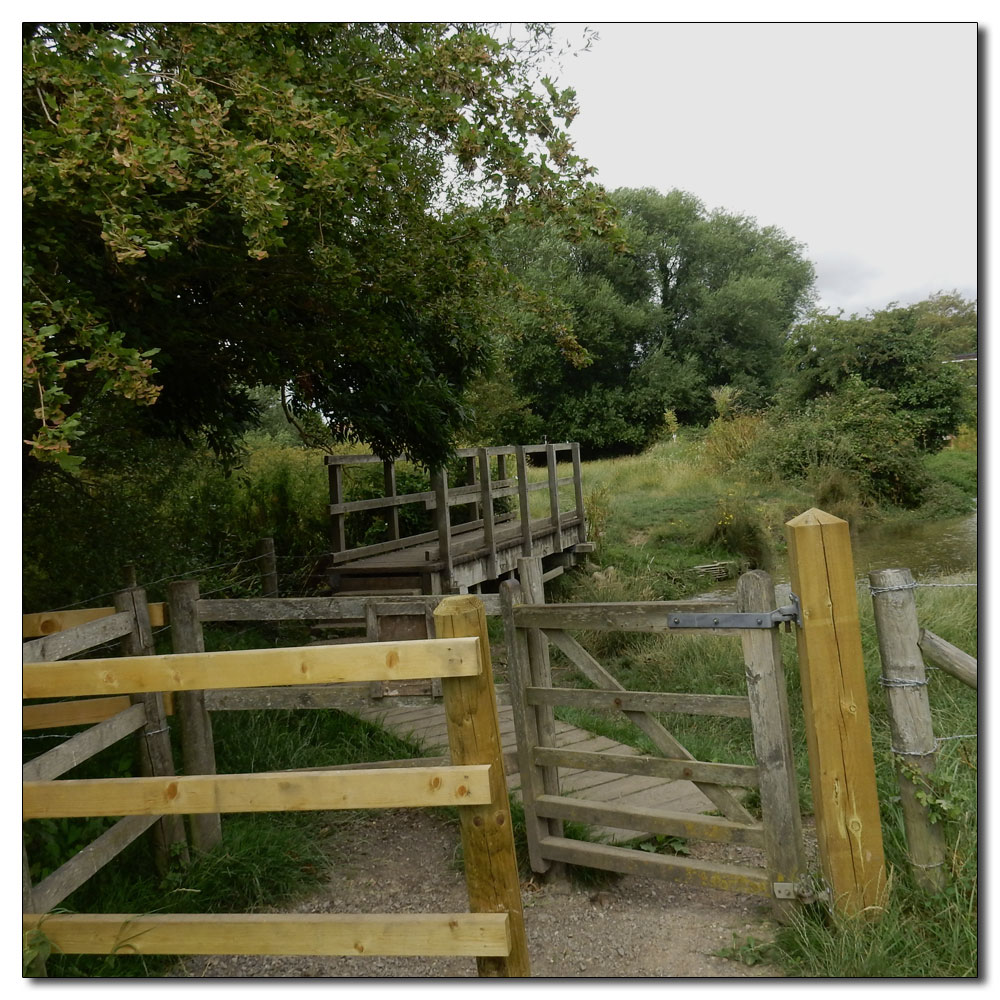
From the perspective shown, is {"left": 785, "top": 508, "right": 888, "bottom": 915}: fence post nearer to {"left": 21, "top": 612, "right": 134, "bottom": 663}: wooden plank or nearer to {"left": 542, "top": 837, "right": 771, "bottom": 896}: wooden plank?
{"left": 542, "top": 837, "right": 771, "bottom": 896}: wooden plank

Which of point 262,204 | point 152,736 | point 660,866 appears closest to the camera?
point 262,204

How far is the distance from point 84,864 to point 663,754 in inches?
75.6

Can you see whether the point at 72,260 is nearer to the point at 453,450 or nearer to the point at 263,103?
the point at 263,103

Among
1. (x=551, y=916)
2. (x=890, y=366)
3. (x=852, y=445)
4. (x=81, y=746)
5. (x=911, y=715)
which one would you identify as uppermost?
(x=890, y=366)

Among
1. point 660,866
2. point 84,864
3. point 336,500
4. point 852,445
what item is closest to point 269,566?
point 336,500

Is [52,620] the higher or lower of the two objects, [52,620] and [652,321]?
the lower

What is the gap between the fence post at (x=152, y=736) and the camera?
3061mm

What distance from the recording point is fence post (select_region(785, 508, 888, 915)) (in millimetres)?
2391

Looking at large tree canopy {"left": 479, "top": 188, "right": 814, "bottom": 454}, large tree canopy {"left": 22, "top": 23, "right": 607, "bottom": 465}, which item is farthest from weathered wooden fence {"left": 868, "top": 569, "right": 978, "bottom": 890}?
large tree canopy {"left": 479, "top": 188, "right": 814, "bottom": 454}

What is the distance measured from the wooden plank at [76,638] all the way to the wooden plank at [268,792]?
1.79ft

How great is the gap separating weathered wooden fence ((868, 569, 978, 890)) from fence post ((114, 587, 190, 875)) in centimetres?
249

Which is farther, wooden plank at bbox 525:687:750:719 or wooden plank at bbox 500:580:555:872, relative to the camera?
wooden plank at bbox 500:580:555:872

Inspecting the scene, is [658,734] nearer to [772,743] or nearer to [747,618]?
[772,743]

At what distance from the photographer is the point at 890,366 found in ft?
15.6
